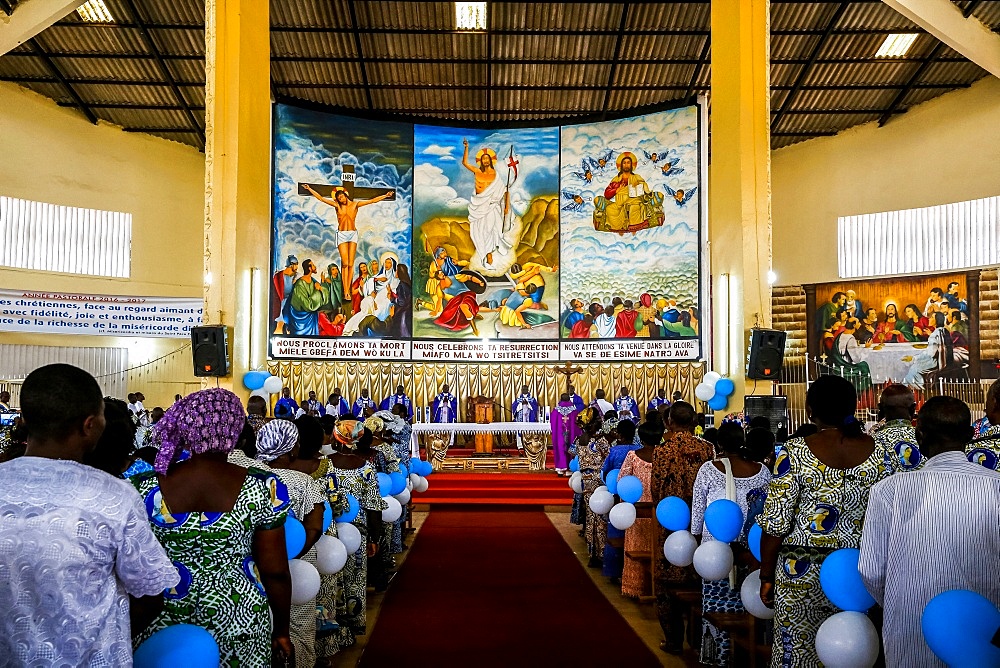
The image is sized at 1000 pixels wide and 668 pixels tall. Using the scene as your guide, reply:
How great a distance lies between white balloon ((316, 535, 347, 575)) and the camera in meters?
4.43

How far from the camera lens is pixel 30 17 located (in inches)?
504

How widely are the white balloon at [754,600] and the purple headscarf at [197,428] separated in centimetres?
240

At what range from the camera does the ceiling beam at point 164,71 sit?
1525 cm

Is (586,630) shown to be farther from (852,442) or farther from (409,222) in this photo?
(409,222)

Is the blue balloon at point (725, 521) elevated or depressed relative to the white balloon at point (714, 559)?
elevated

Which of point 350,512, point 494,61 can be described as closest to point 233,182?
point 494,61

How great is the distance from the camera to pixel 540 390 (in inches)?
730

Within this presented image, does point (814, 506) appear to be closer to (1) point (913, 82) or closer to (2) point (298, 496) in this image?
(2) point (298, 496)

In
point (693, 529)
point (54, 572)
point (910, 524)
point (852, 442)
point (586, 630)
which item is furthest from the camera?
point (586, 630)

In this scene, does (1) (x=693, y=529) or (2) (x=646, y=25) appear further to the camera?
(2) (x=646, y=25)

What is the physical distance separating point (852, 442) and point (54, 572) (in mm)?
2672

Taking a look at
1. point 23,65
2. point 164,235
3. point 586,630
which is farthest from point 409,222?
point 586,630

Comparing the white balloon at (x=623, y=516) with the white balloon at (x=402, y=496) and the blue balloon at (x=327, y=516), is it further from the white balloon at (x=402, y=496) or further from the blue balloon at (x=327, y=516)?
the blue balloon at (x=327, y=516)

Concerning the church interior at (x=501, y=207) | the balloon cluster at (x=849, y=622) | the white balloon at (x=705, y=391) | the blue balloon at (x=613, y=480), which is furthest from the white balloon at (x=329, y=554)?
the church interior at (x=501, y=207)
